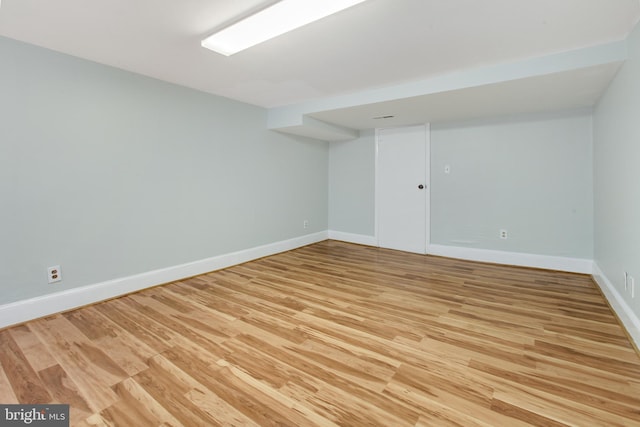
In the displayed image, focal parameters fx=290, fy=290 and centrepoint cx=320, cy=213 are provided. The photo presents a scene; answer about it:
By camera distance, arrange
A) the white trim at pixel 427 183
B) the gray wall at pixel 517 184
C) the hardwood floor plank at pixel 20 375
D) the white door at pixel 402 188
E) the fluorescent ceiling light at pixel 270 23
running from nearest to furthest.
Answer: the hardwood floor plank at pixel 20 375
the fluorescent ceiling light at pixel 270 23
the gray wall at pixel 517 184
the white trim at pixel 427 183
the white door at pixel 402 188

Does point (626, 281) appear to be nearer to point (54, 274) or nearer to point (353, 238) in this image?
point (353, 238)

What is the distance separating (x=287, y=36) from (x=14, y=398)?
271cm

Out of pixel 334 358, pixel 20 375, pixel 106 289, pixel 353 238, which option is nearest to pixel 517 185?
pixel 353 238

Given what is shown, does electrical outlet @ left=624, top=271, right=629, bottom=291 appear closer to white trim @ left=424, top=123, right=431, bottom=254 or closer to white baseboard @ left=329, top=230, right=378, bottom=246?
white trim @ left=424, top=123, right=431, bottom=254

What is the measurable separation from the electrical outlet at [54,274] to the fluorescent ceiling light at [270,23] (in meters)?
2.24

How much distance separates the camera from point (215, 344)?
2014 mm

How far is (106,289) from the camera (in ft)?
9.06

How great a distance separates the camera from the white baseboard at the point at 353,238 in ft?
17.1

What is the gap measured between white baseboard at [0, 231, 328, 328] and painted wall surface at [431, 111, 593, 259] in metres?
3.02

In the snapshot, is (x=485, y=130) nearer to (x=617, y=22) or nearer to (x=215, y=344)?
(x=617, y=22)

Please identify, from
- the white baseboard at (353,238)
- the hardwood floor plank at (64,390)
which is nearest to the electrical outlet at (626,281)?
the white baseboard at (353,238)

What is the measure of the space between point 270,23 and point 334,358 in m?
2.22

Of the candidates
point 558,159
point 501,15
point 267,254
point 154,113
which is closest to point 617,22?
point 501,15

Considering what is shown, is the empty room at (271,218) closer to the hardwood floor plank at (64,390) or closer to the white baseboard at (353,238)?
the hardwood floor plank at (64,390)
